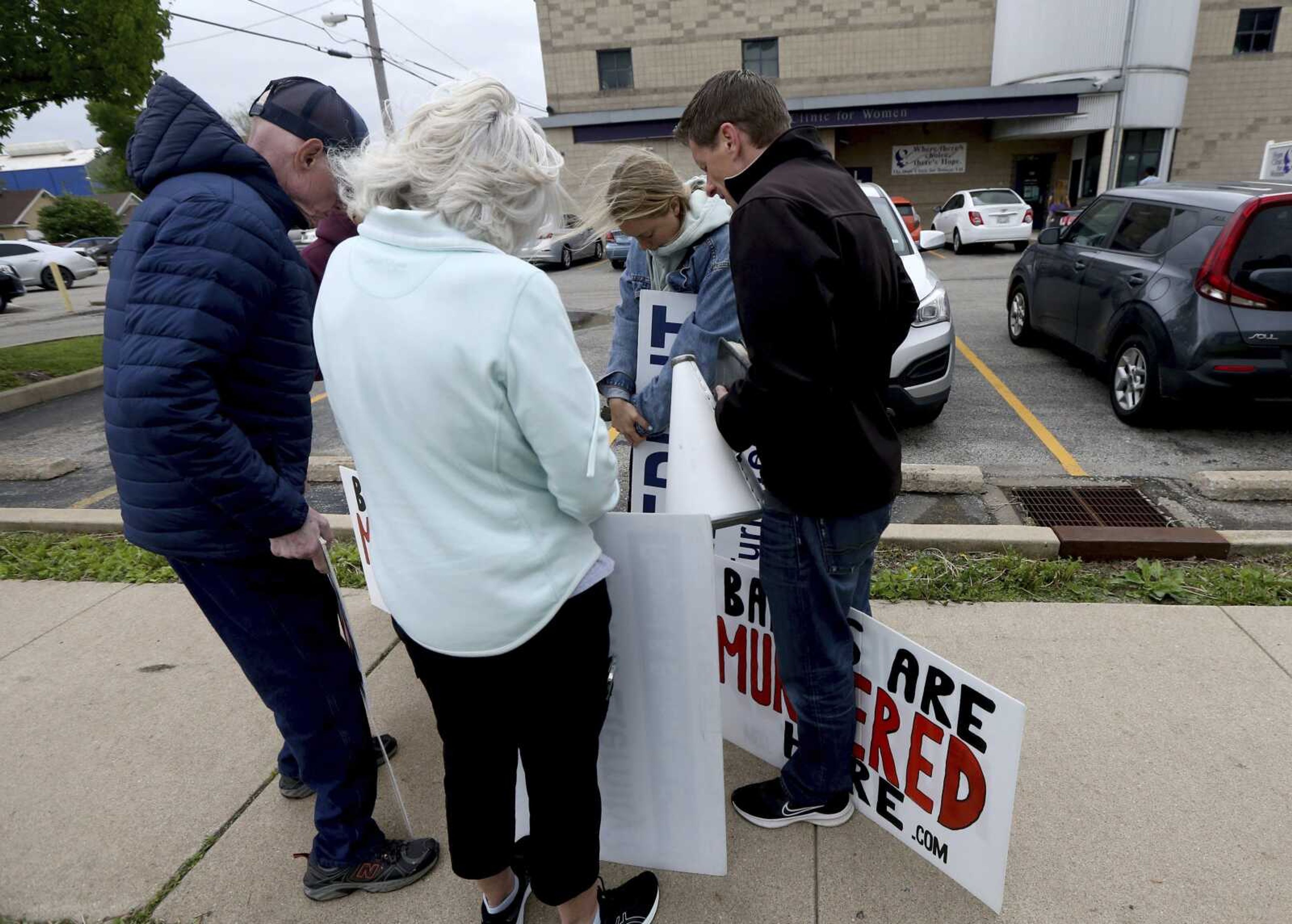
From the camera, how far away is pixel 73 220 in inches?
1672

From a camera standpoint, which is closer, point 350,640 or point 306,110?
point 306,110

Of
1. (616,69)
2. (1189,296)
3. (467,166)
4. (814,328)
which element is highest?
(616,69)

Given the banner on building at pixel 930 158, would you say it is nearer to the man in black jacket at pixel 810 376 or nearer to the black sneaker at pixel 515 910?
the man in black jacket at pixel 810 376

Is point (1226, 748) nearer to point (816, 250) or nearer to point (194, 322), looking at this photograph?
point (816, 250)

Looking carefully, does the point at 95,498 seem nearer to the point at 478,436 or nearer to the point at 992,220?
the point at 478,436

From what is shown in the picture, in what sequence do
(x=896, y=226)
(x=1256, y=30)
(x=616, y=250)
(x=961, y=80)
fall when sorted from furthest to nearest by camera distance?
(x=961, y=80) < (x=1256, y=30) < (x=616, y=250) < (x=896, y=226)

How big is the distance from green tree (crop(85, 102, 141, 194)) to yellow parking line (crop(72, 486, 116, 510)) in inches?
85.3

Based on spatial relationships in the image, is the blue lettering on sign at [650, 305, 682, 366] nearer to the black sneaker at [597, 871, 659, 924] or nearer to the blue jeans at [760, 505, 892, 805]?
the blue jeans at [760, 505, 892, 805]

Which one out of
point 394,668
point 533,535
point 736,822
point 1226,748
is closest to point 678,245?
point 533,535

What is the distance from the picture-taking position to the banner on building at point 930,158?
1069 inches

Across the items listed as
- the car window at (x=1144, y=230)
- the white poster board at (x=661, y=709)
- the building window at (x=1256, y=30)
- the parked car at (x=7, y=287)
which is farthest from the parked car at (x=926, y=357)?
the building window at (x=1256, y=30)

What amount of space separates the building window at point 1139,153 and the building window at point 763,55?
10978 mm

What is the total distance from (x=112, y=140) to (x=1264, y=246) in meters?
56.5

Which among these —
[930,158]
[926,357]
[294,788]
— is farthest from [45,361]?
[930,158]
